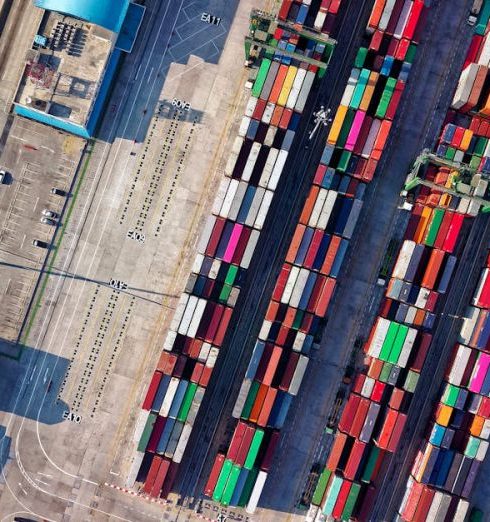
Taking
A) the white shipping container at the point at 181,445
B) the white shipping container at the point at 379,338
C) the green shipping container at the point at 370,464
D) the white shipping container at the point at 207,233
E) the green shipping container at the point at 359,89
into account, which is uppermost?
→ the green shipping container at the point at 359,89

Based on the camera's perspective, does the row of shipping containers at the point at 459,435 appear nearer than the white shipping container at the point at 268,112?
No

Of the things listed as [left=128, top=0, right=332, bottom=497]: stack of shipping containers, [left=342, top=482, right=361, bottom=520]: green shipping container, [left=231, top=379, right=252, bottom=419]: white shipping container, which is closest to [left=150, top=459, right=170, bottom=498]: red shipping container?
[left=128, top=0, right=332, bottom=497]: stack of shipping containers

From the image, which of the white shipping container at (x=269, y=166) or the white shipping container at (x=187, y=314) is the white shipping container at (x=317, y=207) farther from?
the white shipping container at (x=187, y=314)

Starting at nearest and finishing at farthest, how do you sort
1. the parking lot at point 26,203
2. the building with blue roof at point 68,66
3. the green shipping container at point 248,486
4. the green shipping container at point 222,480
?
the green shipping container at point 222,480 → the building with blue roof at point 68,66 → the green shipping container at point 248,486 → the parking lot at point 26,203

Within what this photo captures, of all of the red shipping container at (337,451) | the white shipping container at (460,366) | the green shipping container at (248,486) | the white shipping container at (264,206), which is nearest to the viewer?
the white shipping container at (264,206)

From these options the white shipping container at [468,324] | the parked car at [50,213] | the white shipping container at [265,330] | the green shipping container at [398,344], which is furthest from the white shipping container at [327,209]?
the parked car at [50,213]

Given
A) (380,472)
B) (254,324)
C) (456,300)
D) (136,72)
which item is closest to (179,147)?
(136,72)

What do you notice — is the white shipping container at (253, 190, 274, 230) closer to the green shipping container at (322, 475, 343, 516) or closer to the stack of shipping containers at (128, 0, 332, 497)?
the stack of shipping containers at (128, 0, 332, 497)
